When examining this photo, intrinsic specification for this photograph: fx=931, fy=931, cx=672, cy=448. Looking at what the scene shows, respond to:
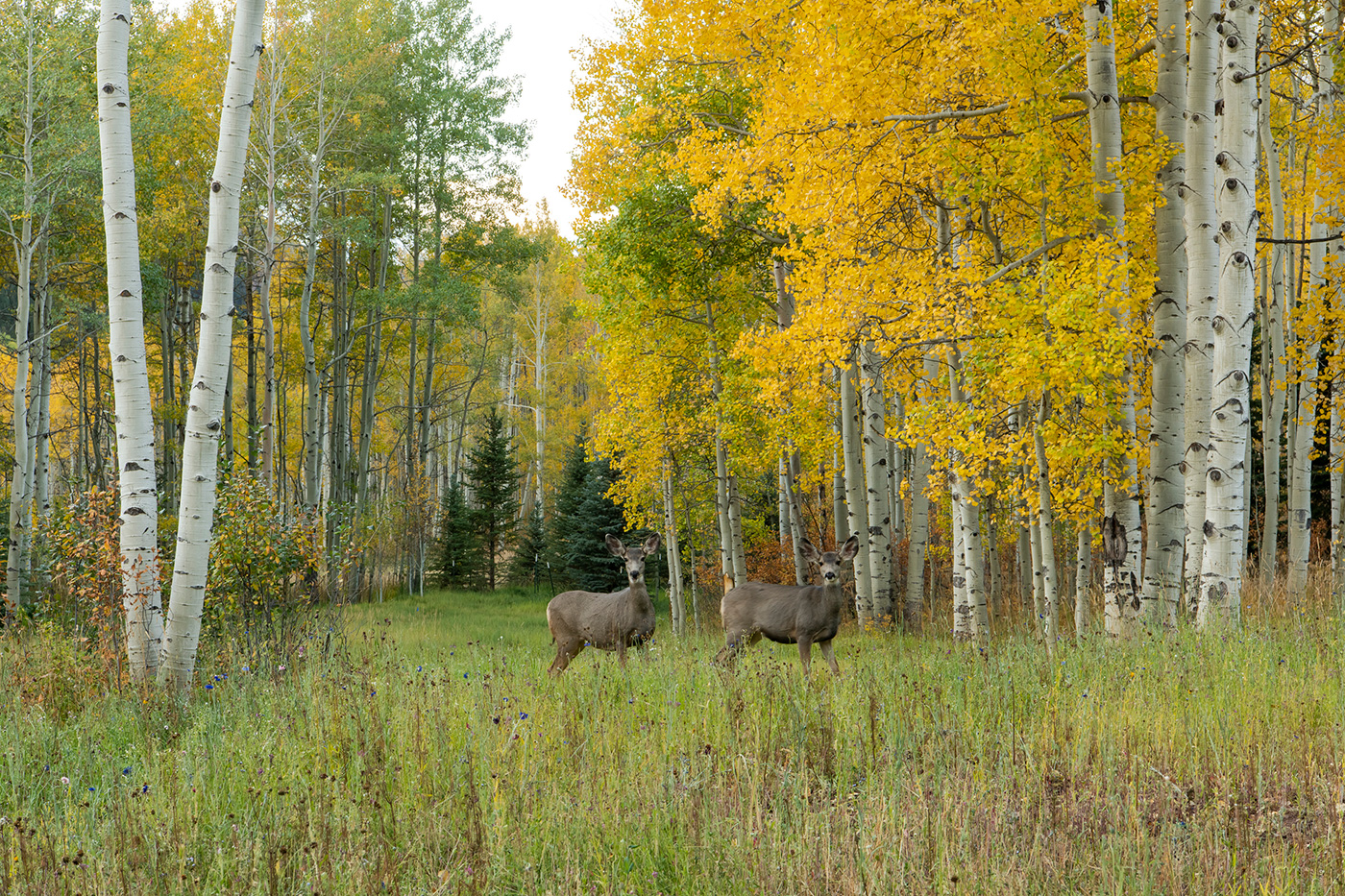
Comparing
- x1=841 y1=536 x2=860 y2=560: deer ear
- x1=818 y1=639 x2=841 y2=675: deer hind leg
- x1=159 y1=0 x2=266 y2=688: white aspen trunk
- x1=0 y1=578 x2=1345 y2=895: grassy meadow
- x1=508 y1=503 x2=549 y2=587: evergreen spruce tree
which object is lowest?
x1=508 y1=503 x2=549 y2=587: evergreen spruce tree

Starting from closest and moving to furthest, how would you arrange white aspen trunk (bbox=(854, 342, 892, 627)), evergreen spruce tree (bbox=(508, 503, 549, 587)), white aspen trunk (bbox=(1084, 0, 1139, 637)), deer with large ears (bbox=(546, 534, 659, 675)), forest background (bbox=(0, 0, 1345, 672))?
1. forest background (bbox=(0, 0, 1345, 672))
2. white aspen trunk (bbox=(1084, 0, 1139, 637))
3. deer with large ears (bbox=(546, 534, 659, 675))
4. white aspen trunk (bbox=(854, 342, 892, 627))
5. evergreen spruce tree (bbox=(508, 503, 549, 587))

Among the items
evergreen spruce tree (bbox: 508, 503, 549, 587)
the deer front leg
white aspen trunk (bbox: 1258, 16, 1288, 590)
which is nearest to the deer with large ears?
the deer front leg

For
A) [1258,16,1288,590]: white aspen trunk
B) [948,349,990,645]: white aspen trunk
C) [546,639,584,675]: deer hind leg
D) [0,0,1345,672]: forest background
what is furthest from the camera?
[1258,16,1288,590]: white aspen trunk

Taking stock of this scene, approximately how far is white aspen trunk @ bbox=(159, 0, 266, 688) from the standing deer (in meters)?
4.47

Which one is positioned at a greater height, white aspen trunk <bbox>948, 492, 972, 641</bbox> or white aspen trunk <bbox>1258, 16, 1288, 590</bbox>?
white aspen trunk <bbox>1258, 16, 1288, 590</bbox>

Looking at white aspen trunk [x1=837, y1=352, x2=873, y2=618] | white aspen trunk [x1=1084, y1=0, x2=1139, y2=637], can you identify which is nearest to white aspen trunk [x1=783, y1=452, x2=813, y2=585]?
white aspen trunk [x1=837, y1=352, x2=873, y2=618]

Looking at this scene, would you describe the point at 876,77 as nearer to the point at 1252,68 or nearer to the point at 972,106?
the point at 972,106

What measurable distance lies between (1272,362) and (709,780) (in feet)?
45.0

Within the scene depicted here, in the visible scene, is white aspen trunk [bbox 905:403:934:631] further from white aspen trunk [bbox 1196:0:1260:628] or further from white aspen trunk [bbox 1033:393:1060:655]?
white aspen trunk [bbox 1196:0:1260:628]

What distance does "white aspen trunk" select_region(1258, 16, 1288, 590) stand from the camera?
12289 mm

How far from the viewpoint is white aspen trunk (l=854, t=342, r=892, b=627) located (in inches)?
513

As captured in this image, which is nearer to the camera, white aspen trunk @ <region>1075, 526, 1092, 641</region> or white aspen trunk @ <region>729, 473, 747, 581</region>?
white aspen trunk @ <region>1075, 526, 1092, 641</region>

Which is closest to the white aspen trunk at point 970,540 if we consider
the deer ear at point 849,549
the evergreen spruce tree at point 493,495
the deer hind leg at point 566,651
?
the deer ear at point 849,549

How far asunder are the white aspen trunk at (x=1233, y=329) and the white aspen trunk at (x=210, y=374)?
754 centimetres
